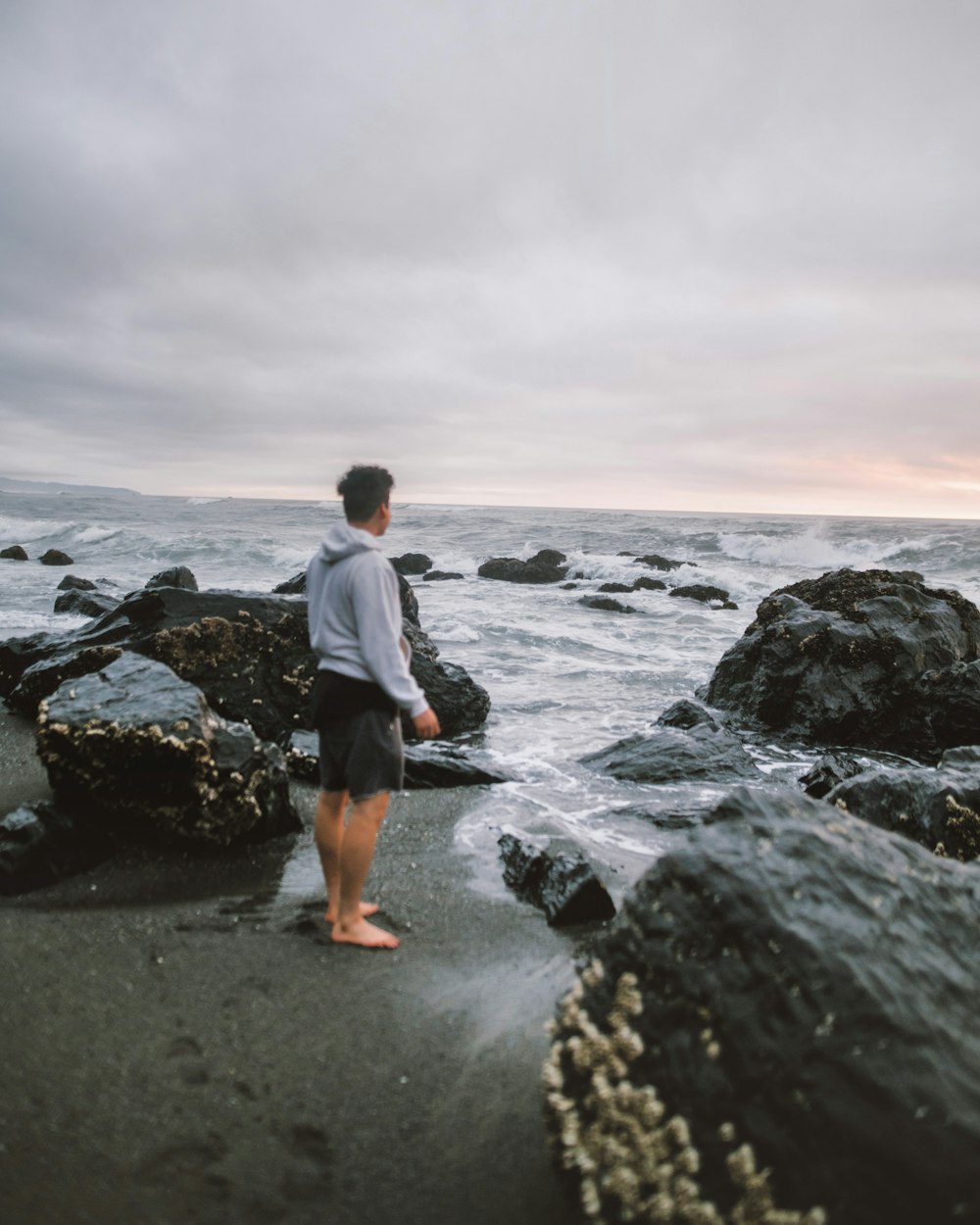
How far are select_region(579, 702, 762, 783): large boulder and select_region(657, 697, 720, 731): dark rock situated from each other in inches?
9.3

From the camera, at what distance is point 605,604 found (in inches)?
838

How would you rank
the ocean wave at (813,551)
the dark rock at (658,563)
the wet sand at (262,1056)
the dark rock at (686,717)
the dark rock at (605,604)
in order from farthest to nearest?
the ocean wave at (813,551) < the dark rock at (658,563) < the dark rock at (605,604) < the dark rock at (686,717) < the wet sand at (262,1056)

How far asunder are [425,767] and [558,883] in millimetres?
2365

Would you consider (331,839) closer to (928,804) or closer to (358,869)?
(358,869)

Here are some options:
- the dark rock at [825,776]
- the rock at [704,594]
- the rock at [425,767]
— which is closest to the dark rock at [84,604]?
the rock at [425,767]

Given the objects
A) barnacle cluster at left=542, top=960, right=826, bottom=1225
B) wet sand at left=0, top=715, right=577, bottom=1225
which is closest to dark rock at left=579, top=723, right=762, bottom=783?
wet sand at left=0, top=715, right=577, bottom=1225

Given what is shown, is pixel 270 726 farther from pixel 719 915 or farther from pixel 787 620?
pixel 787 620

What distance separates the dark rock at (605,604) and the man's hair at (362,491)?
17.4 meters

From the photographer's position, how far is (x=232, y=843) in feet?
15.1

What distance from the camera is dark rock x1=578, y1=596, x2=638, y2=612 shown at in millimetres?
20750

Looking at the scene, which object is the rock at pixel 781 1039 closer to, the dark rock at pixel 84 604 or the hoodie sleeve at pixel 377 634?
the hoodie sleeve at pixel 377 634

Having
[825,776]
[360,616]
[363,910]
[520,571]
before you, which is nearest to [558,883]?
[363,910]

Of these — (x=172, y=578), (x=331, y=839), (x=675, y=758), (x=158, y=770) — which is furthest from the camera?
(x=172, y=578)

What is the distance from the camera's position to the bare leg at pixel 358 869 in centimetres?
360
